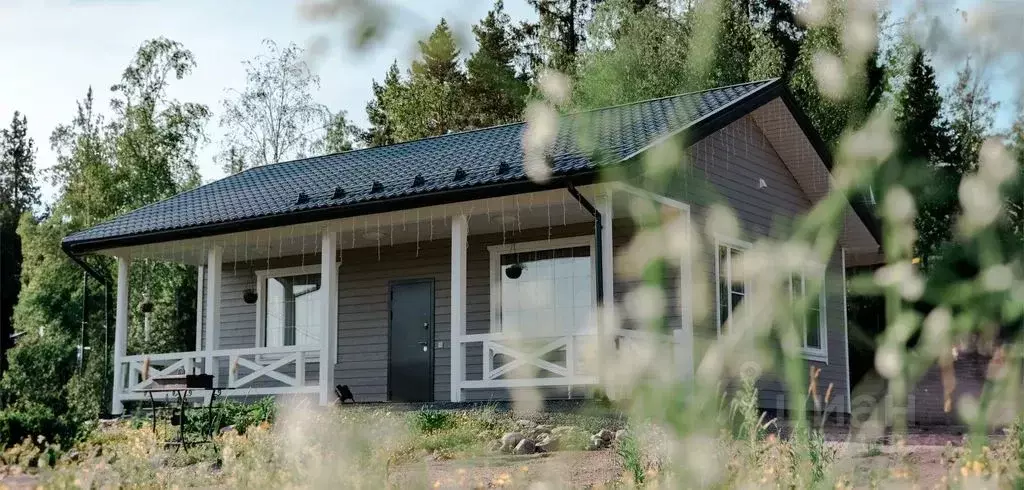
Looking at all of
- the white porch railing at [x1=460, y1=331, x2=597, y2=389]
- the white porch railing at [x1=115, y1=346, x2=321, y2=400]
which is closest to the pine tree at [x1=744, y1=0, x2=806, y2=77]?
the white porch railing at [x1=115, y1=346, x2=321, y2=400]

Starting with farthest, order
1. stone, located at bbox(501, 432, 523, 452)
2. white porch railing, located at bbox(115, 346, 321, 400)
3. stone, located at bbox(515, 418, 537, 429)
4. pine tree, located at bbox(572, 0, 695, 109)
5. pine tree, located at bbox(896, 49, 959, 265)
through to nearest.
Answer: pine tree, located at bbox(572, 0, 695, 109), pine tree, located at bbox(896, 49, 959, 265), white porch railing, located at bbox(115, 346, 321, 400), stone, located at bbox(515, 418, 537, 429), stone, located at bbox(501, 432, 523, 452)

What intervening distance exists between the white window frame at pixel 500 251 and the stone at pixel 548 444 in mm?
3541

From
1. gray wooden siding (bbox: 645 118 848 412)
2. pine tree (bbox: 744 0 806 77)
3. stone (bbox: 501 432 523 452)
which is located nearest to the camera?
stone (bbox: 501 432 523 452)

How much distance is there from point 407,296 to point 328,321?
1.85 meters

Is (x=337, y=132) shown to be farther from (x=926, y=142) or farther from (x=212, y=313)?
(x=212, y=313)

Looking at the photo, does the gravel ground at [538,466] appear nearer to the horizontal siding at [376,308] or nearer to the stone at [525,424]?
the stone at [525,424]

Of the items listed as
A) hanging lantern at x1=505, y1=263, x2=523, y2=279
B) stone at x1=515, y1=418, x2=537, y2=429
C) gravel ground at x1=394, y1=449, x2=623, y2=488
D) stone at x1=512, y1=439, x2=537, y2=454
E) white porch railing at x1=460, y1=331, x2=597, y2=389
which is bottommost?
gravel ground at x1=394, y1=449, x2=623, y2=488

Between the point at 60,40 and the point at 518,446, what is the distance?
24.1 ft

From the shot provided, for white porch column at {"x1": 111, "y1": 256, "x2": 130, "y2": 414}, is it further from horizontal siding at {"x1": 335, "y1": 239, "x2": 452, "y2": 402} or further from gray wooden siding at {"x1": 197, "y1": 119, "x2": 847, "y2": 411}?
horizontal siding at {"x1": 335, "y1": 239, "x2": 452, "y2": 402}

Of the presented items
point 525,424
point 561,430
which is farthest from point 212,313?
point 561,430

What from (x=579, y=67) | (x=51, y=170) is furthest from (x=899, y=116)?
(x=51, y=170)

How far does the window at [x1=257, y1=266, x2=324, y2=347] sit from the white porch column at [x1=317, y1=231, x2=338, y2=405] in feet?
7.83

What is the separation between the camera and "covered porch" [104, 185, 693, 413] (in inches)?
443

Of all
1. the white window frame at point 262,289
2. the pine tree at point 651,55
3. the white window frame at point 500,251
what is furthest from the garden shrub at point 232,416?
the pine tree at point 651,55
